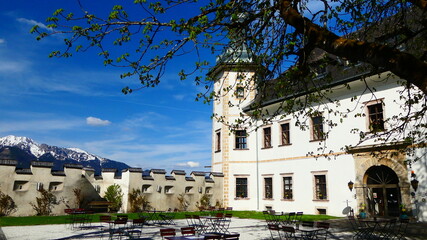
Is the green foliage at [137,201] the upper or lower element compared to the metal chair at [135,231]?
upper

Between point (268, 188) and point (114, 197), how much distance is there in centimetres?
1010

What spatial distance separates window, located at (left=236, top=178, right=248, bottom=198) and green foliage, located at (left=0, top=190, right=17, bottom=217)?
545 inches

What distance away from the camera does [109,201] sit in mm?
20359

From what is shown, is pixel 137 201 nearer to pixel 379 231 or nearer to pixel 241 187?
pixel 241 187

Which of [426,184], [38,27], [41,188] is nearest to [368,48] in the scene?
[38,27]

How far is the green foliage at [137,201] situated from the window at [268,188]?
8084 millimetres

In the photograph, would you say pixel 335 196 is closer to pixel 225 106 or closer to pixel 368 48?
pixel 225 106

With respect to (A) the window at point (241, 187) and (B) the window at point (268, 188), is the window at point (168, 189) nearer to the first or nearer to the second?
(A) the window at point (241, 187)

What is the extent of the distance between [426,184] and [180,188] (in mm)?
14288

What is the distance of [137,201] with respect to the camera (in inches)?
816

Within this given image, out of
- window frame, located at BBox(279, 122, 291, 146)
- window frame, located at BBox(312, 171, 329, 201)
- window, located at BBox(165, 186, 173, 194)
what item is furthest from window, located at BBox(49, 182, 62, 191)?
window frame, located at BBox(312, 171, 329, 201)

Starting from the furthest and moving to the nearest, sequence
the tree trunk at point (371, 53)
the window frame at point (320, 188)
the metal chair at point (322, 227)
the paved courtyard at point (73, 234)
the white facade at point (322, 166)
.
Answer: the window frame at point (320, 188) → the white facade at point (322, 166) → the paved courtyard at point (73, 234) → the metal chair at point (322, 227) → the tree trunk at point (371, 53)

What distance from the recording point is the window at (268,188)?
75.3 feet

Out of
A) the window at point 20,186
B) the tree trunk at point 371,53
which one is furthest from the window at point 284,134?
the tree trunk at point 371,53
